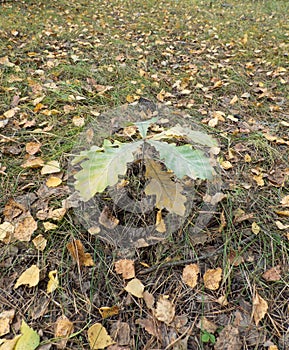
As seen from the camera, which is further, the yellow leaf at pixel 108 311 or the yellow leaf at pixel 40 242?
the yellow leaf at pixel 40 242

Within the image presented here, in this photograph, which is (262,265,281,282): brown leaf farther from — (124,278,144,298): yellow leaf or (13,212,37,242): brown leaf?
(13,212,37,242): brown leaf

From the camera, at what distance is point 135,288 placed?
115 cm

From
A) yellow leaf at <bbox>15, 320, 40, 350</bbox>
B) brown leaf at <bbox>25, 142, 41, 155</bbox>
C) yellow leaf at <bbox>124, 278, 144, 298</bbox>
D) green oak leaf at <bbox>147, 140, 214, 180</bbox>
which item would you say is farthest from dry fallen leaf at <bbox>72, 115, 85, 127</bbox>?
yellow leaf at <bbox>15, 320, 40, 350</bbox>

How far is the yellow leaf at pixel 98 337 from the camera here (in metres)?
1.01

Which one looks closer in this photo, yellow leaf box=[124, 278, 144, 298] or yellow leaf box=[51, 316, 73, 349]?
yellow leaf box=[51, 316, 73, 349]

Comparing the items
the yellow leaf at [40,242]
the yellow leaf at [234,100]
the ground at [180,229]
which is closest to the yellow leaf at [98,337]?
Result: the ground at [180,229]

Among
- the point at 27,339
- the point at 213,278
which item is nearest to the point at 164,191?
the point at 213,278

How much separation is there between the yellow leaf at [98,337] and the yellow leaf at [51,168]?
2.60ft

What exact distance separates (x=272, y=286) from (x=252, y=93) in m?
1.82

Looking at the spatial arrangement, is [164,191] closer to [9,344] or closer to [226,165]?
[226,165]

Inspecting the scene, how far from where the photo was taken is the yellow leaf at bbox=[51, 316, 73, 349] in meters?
1.02

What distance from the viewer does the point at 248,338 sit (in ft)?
3.43

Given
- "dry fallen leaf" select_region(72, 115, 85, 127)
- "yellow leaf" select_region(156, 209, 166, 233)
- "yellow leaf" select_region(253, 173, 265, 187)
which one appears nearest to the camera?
"yellow leaf" select_region(156, 209, 166, 233)

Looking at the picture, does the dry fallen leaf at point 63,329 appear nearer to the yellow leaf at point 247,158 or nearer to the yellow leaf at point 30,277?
the yellow leaf at point 30,277
